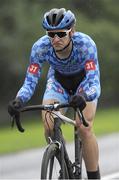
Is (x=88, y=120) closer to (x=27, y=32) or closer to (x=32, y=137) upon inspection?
(x=32, y=137)

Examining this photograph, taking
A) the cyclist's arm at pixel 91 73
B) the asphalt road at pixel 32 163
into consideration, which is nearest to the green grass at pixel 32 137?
the asphalt road at pixel 32 163

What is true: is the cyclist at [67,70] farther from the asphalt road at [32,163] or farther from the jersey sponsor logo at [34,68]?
the asphalt road at [32,163]

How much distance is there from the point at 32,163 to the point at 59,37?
5.11 m

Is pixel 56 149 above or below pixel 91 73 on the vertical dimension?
below

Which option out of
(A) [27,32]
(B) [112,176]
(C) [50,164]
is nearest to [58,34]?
(C) [50,164]

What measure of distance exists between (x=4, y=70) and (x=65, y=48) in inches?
721

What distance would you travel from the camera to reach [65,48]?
22.0 ft

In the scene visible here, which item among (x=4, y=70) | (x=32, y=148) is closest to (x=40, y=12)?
(x=4, y=70)

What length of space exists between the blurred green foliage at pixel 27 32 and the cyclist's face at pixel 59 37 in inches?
689

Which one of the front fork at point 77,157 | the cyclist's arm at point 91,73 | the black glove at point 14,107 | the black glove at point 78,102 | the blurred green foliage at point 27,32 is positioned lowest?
the front fork at point 77,157

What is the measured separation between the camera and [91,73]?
6.67 m

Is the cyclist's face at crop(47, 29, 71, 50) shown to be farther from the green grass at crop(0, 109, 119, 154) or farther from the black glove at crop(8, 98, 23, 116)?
the green grass at crop(0, 109, 119, 154)

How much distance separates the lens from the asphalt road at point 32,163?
10156 mm

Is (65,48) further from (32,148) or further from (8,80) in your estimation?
(8,80)
